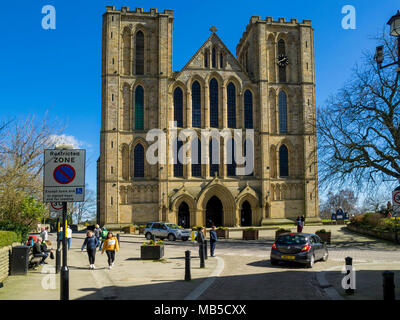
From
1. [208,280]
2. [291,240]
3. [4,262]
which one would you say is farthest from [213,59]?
[4,262]

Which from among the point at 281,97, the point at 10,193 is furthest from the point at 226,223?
the point at 10,193

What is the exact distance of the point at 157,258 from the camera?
17.6 meters

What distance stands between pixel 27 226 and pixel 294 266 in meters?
11.5

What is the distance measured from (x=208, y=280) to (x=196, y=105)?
102 ft

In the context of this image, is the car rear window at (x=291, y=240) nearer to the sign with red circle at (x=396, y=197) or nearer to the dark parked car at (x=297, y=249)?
the dark parked car at (x=297, y=249)

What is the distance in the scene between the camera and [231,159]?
41.6 metres

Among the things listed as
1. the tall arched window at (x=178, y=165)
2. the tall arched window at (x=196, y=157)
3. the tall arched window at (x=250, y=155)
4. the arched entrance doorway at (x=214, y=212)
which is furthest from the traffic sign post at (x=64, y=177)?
the tall arched window at (x=250, y=155)

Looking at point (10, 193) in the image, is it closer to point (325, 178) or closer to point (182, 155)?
point (325, 178)

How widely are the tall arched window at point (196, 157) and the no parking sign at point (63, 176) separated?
3225 cm

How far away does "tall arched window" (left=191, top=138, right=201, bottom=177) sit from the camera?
4094cm

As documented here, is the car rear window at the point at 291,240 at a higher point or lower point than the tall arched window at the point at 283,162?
lower

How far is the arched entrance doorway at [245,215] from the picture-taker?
41.9 m

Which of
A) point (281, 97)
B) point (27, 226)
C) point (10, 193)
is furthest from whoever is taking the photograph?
point (281, 97)

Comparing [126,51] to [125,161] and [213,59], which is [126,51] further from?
[125,161]
